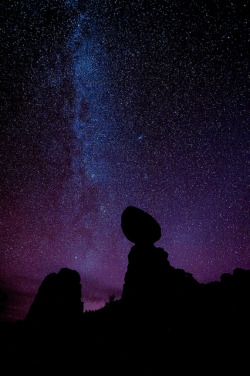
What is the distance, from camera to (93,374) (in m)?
11.5

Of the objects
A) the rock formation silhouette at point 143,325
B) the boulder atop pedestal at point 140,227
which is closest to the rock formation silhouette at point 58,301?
the rock formation silhouette at point 143,325

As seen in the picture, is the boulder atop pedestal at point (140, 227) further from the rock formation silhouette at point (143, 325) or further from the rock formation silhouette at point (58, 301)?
the rock formation silhouette at point (58, 301)

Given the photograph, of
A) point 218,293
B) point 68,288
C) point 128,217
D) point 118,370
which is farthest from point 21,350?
point 218,293

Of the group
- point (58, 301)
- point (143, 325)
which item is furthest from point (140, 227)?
point (58, 301)

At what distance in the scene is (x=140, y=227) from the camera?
23.7 m

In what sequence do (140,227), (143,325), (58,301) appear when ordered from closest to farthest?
(143,325) → (58,301) → (140,227)

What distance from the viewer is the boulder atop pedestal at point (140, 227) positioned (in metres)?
23.7

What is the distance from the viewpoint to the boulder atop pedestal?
23.7 meters

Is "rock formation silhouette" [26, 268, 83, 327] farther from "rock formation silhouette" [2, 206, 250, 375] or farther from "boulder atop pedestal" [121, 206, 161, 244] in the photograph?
"boulder atop pedestal" [121, 206, 161, 244]

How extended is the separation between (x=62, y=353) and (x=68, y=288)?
879cm

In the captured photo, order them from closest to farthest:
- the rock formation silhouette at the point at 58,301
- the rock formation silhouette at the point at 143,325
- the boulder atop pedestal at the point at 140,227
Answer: the rock formation silhouette at the point at 143,325
the rock formation silhouette at the point at 58,301
the boulder atop pedestal at the point at 140,227

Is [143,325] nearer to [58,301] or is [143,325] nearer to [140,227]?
[140,227]

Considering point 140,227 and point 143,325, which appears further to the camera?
point 140,227

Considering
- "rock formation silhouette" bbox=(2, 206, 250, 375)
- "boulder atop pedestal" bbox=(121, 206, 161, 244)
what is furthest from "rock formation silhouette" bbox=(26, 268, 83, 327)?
"boulder atop pedestal" bbox=(121, 206, 161, 244)
